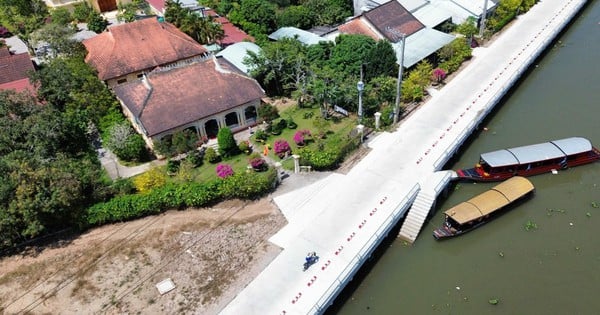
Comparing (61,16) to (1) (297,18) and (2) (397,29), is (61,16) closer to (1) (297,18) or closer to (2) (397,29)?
(1) (297,18)

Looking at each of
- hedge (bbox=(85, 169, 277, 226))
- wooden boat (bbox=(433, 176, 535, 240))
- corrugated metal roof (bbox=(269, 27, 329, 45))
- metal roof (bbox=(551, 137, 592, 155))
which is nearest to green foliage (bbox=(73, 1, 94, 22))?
corrugated metal roof (bbox=(269, 27, 329, 45))

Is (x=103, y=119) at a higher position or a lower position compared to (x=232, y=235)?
higher

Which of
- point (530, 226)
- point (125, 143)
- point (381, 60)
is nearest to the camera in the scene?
point (530, 226)

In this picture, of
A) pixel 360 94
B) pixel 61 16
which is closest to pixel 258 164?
pixel 360 94

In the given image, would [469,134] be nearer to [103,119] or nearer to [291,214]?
[291,214]

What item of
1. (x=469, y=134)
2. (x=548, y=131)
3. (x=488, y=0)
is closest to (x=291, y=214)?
(x=469, y=134)

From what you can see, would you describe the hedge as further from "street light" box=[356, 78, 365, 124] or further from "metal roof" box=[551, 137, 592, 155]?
"metal roof" box=[551, 137, 592, 155]

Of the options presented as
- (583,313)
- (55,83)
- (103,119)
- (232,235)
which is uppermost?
(55,83)

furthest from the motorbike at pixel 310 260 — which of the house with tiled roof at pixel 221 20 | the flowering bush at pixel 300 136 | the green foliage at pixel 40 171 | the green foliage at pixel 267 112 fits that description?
the house with tiled roof at pixel 221 20
